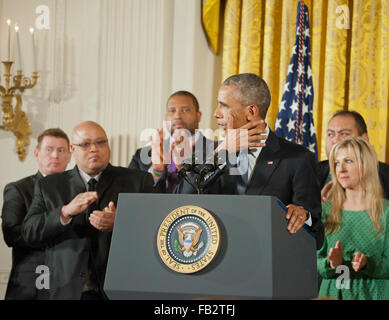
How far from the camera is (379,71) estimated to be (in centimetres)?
493

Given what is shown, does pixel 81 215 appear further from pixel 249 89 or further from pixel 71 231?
pixel 249 89

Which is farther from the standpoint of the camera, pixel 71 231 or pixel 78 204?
pixel 71 231

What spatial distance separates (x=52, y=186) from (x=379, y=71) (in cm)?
278

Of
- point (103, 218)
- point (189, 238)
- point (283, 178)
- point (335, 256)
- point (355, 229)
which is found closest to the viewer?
point (189, 238)

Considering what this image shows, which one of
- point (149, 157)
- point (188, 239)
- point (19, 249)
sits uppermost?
point (149, 157)

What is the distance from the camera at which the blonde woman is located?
11.6 feet

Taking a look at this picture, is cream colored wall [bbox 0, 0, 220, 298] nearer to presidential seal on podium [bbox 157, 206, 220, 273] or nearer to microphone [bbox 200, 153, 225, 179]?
microphone [bbox 200, 153, 225, 179]

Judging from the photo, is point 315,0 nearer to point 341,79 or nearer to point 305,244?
point 341,79

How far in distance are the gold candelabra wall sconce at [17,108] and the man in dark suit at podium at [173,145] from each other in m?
1.82

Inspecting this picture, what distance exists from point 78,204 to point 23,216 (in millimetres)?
1263

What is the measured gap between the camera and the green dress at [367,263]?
3523 mm

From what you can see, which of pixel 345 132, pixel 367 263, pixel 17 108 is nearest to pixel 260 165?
pixel 367 263

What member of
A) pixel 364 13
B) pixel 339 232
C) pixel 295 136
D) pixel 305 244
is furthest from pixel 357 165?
pixel 364 13

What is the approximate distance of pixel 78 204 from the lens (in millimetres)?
3205
